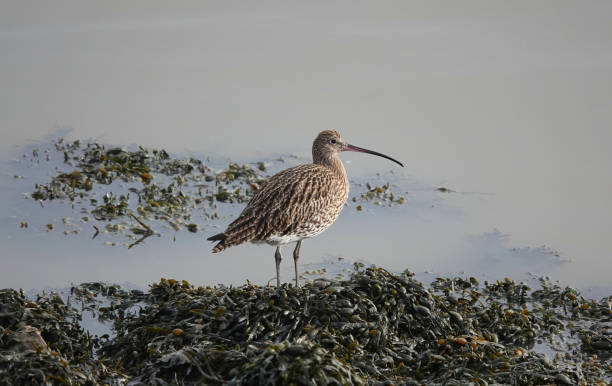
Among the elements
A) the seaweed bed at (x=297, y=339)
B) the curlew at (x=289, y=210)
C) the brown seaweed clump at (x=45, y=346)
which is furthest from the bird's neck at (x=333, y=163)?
the brown seaweed clump at (x=45, y=346)

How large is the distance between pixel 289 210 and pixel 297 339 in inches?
75.2

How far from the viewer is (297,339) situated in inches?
222

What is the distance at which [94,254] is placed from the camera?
8.17m

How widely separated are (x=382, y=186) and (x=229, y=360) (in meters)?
4.94

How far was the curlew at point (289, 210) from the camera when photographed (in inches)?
285

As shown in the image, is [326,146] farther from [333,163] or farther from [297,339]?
[297,339]

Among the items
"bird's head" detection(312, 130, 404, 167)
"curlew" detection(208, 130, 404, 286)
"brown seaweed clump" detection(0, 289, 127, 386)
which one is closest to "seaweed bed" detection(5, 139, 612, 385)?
"brown seaweed clump" detection(0, 289, 127, 386)

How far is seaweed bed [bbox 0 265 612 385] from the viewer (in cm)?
527

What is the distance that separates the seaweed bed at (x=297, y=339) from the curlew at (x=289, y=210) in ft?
2.10

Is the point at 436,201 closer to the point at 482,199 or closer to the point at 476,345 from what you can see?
the point at 482,199

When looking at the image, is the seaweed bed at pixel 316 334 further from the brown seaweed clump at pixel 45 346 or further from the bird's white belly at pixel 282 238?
the bird's white belly at pixel 282 238

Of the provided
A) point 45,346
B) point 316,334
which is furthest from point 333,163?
point 45,346

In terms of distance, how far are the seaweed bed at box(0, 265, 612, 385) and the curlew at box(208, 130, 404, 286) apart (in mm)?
640

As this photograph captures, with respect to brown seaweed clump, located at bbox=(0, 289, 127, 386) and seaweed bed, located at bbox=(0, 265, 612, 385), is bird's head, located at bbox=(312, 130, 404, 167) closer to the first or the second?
seaweed bed, located at bbox=(0, 265, 612, 385)
